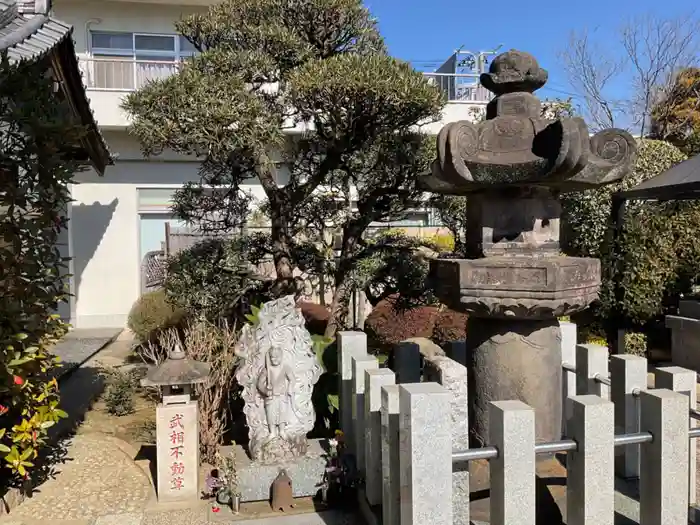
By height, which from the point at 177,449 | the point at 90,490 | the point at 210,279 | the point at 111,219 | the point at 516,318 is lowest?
the point at 90,490

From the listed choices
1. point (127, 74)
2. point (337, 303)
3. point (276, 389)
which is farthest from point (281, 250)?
point (127, 74)

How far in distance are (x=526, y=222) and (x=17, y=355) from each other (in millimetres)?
3370

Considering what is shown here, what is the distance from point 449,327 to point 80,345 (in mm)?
6627

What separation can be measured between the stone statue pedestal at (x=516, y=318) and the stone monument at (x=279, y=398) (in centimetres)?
113

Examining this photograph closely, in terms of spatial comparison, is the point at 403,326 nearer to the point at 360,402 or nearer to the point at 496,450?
the point at 360,402

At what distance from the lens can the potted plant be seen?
3.66 metres

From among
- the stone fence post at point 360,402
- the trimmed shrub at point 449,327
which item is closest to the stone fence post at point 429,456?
the stone fence post at point 360,402

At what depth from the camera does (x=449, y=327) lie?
8336 millimetres

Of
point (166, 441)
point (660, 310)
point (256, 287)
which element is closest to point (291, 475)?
point (166, 441)

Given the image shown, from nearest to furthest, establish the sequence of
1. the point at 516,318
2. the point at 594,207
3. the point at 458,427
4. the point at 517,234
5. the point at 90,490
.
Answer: the point at 458,427, the point at 516,318, the point at 517,234, the point at 90,490, the point at 594,207

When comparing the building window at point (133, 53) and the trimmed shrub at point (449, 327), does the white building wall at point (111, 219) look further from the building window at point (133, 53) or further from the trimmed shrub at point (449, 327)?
the trimmed shrub at point (449, 327)

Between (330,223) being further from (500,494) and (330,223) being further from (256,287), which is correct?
(500,494)

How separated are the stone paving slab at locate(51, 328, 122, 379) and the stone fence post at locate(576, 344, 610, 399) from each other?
6517 mm

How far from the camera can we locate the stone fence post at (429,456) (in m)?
2.32
